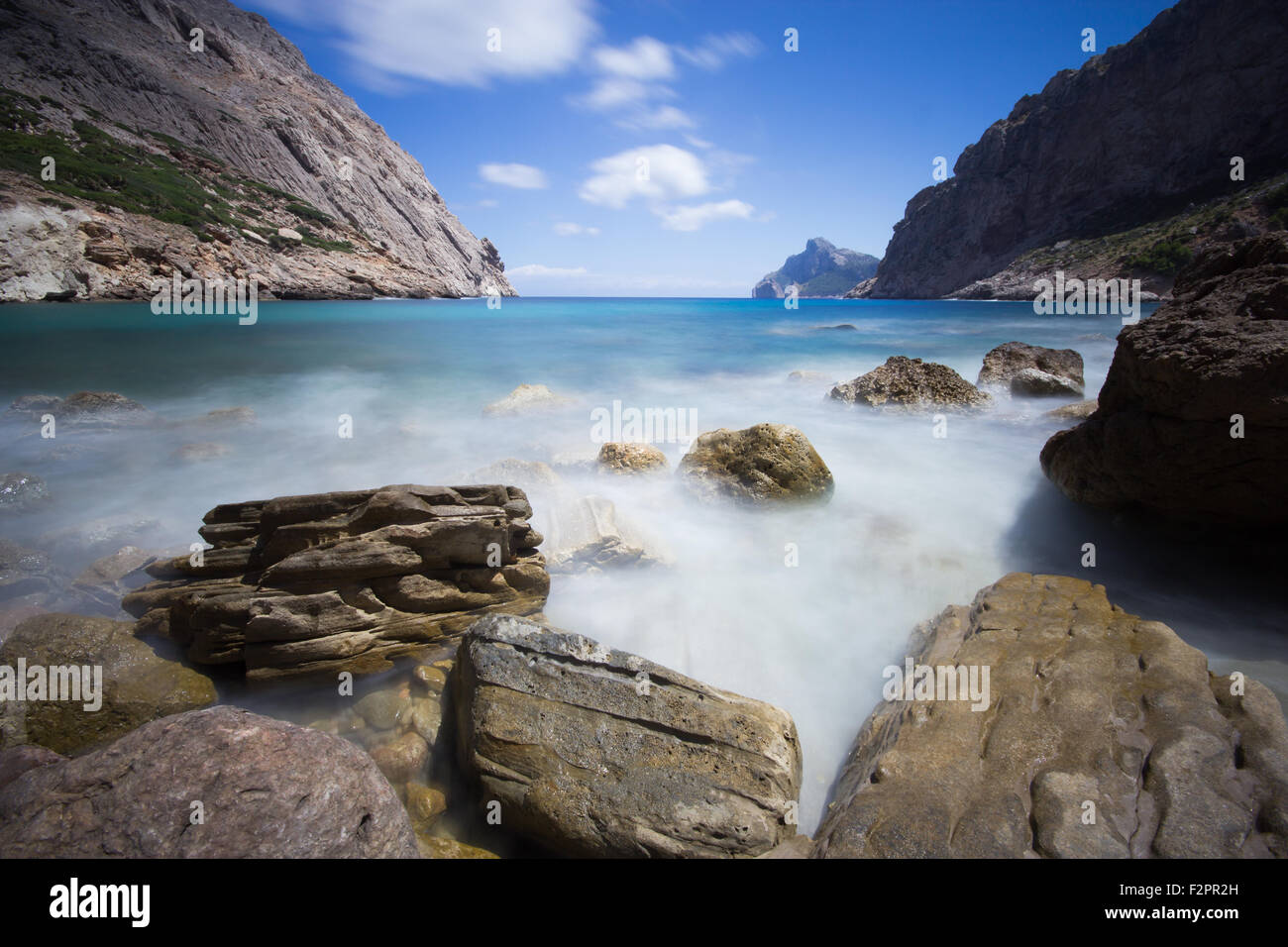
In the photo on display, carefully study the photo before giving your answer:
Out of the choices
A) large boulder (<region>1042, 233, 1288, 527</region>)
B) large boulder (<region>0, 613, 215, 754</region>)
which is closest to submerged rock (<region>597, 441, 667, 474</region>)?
large boulder (<region>1042, 233, 1288, 527</region>)

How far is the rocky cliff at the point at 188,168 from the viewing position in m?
40.5

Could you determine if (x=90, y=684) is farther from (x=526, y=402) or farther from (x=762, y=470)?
(x=526, y=402)

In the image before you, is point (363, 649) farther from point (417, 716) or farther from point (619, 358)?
point (619, 358)

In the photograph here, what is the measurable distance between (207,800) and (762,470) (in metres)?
7.80

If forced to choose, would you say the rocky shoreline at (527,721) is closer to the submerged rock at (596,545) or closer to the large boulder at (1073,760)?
the large boulder at (1073,760)

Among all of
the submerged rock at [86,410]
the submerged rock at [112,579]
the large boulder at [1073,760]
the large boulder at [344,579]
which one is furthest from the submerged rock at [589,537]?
the submerged rock at [86,410]

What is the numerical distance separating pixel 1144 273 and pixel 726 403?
7196 cm

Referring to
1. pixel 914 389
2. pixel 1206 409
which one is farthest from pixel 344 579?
pixel 914 389

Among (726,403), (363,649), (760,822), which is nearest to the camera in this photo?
(760,822)

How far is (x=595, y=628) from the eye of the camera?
20.2 ft

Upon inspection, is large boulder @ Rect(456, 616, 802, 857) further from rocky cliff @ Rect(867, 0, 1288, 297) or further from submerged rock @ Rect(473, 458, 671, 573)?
rocky cliff @ Rect(867, 0, 1288, 297)

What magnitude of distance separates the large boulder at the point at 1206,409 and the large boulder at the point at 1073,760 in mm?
2769

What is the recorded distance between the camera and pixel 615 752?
12.1 feet
